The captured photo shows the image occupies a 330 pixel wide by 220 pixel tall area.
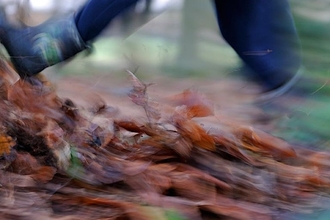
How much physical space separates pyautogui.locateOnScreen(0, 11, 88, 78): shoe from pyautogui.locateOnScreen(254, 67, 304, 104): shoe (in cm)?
51

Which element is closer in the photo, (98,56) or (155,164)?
(155,164)

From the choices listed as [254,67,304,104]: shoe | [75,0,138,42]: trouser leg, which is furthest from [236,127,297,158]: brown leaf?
[75,0,138,42]: trouser leg

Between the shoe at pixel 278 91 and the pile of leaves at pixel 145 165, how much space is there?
0.24 meters

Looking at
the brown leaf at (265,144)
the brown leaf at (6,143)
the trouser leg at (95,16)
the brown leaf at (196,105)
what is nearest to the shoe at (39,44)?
the trouser leg at (95,16)

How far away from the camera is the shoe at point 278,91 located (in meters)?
1.70

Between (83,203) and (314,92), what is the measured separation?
0.53 m

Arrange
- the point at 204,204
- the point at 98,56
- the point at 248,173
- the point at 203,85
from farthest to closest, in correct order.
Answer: the point at 98,56 < the point at 203,85 < the point at 248,173 < the point at 204,204

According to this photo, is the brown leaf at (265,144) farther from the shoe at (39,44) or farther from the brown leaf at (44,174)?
the shoe at (39,44)

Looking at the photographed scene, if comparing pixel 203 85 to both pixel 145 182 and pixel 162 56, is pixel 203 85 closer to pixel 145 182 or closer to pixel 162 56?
pixel 162 56

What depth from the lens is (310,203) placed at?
1251mm

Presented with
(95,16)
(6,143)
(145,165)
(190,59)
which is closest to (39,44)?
(95,16)

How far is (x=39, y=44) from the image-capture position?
1.79 m

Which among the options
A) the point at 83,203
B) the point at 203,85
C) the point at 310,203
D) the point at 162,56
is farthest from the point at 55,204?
the point at 162,56

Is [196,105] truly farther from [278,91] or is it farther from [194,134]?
[278,91]
